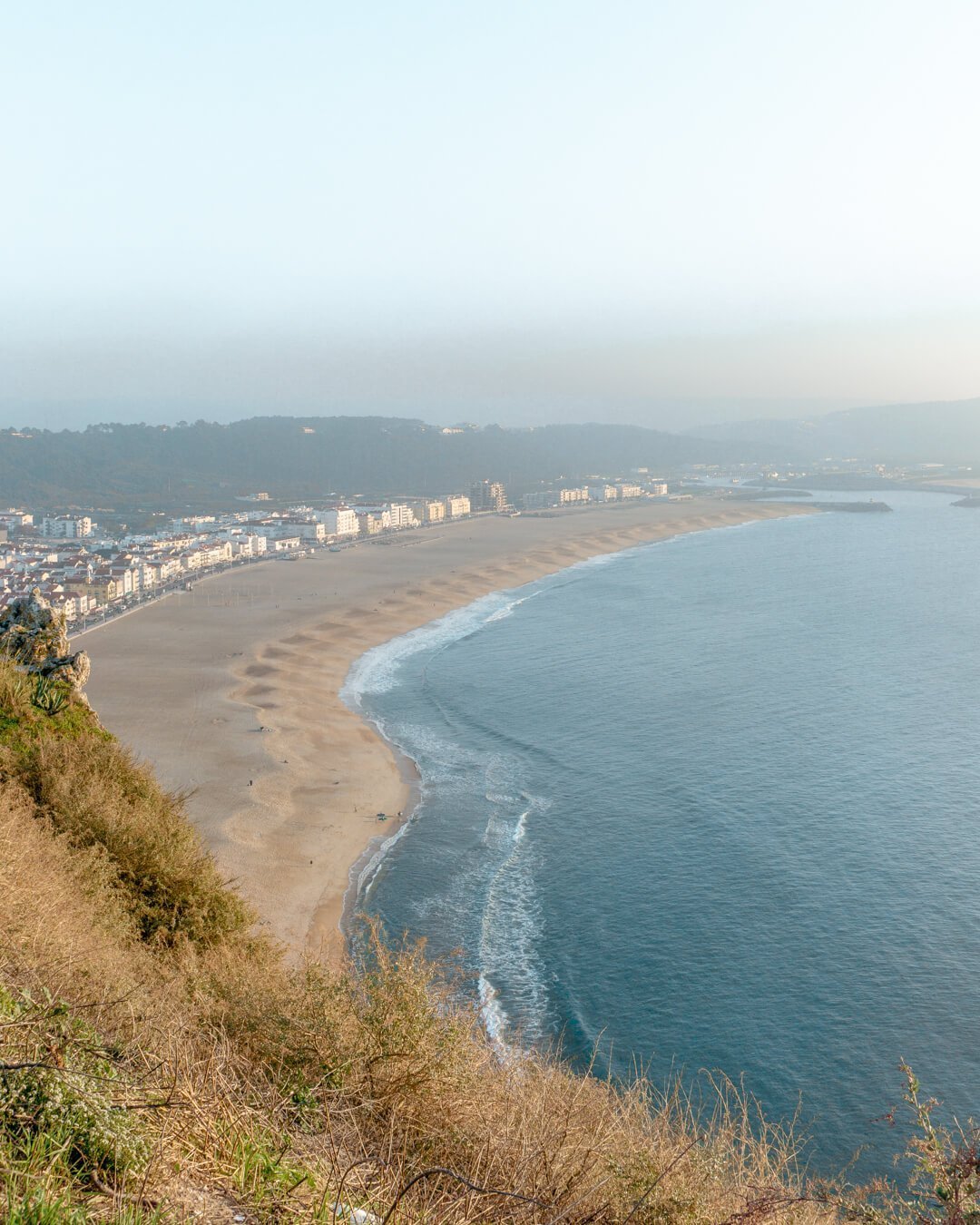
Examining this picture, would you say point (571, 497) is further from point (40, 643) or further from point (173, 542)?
point (40, 643)

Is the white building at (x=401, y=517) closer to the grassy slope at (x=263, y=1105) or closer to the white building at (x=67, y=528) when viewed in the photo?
the white building at (x=67, y=528)

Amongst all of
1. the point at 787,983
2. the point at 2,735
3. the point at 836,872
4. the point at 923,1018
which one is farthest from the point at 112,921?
the point at 836,872

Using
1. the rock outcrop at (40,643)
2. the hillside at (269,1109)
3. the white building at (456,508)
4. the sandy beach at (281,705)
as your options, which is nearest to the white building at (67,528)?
the sandy beach at (281,705)

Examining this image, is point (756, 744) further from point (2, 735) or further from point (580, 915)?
point (2, 735)

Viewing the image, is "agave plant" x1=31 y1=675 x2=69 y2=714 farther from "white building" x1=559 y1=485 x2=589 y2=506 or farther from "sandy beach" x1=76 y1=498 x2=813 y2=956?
"white building" x1=559 y1=485 x2=589 y2=506

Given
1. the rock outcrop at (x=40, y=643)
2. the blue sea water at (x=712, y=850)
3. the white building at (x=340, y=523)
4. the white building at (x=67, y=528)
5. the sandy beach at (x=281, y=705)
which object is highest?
the white building at (x=67, y=528)

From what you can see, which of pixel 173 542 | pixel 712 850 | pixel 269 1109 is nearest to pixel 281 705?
pixel 712 850
